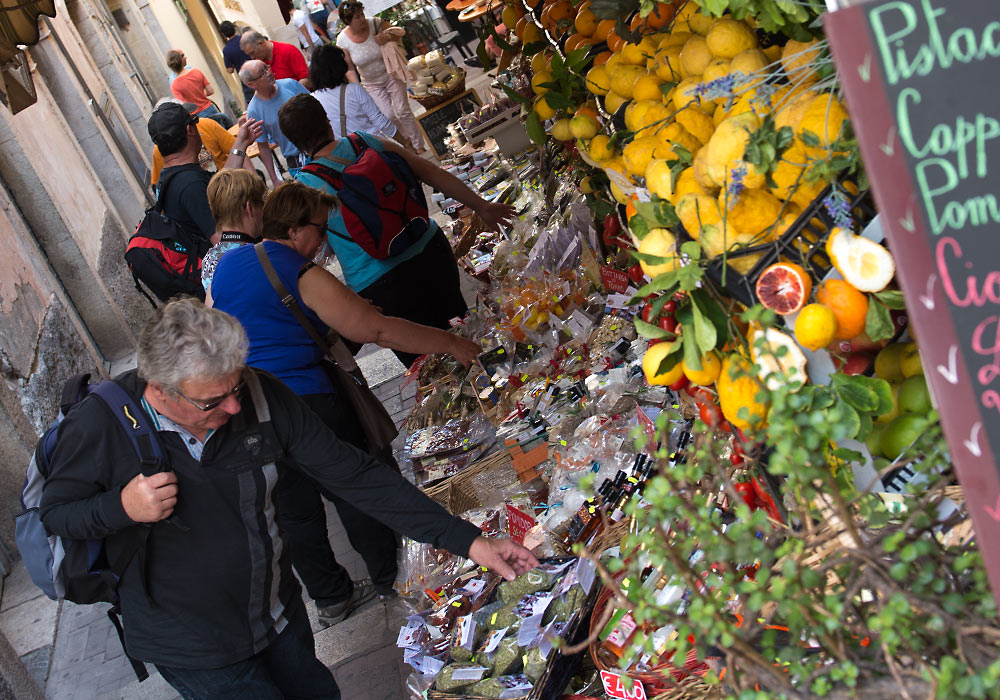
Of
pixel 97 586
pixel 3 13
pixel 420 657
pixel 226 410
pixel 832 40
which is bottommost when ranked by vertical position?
pixel 420 657

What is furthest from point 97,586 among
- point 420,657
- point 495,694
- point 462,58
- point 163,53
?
point 163,53

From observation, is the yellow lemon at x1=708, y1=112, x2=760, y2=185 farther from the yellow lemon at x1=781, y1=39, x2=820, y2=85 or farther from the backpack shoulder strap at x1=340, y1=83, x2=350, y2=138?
the backpack shoulder strap at x1=340, y1=83, x2=350, y2=138

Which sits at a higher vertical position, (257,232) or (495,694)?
(257,232)

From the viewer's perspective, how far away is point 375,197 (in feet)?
14.0

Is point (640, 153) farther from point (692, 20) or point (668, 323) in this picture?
point (668, 323)

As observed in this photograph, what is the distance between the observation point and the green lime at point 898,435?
5.33ft

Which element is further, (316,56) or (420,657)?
(316,56)

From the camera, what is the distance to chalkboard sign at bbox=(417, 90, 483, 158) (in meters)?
10.0

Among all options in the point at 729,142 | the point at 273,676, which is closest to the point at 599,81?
the point at 729,142

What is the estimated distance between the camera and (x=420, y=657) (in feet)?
8.57

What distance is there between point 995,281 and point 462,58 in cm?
1466

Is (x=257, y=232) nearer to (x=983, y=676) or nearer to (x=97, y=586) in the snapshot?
(x=97, y=586)

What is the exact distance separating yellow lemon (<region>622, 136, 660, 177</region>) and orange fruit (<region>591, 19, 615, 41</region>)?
95 cm

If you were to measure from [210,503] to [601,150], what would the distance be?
5.18 feet
